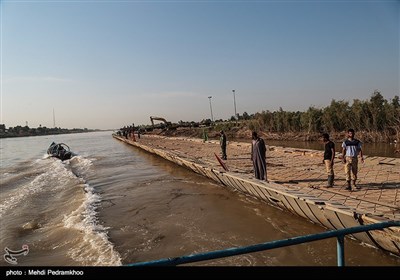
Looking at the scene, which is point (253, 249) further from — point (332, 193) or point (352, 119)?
point (352, 119)

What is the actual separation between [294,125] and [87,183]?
27814 millimetres

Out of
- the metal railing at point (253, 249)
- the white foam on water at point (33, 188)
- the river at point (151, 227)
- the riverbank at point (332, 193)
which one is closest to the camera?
the metal railing at point (253, 249)

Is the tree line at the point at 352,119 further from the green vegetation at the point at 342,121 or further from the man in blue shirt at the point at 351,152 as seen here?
the man in blue shirt at the point at 351,152

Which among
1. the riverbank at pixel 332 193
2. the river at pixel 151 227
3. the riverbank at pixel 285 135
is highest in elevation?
the riverbank at pixel 285 135

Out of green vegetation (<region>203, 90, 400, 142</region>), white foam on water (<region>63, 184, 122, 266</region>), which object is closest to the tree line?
green vegetation (<region>203, 90, 400, 142</region>)

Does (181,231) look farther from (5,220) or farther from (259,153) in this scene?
(5,220)

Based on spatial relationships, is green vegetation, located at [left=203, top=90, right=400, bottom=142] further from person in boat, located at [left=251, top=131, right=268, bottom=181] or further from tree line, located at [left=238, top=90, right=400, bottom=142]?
person in boat, located at [left=251, top=131, right=268, bottom=181]

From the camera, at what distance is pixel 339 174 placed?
11.1 m

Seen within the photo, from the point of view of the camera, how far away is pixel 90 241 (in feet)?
26.5

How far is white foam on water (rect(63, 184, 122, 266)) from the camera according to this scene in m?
6.94

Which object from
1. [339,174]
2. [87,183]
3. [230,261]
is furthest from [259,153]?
[87,183]

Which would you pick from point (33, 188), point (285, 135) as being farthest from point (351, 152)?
point (285, 135)

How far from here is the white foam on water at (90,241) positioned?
694cm

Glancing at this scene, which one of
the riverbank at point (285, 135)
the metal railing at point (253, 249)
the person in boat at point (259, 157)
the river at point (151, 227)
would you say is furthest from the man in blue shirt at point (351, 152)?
the riverbank at point (285, 135)
